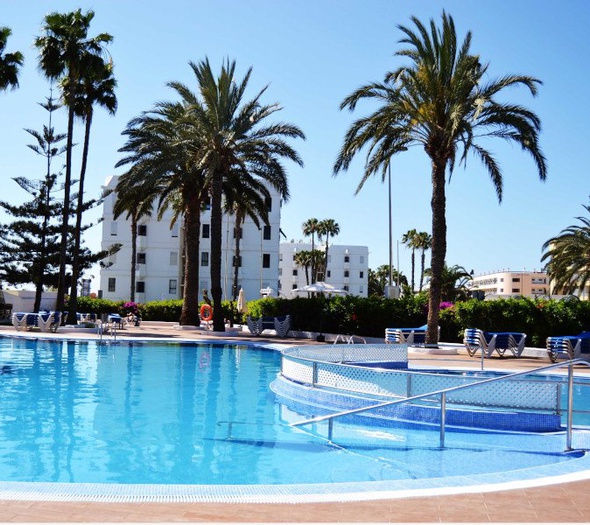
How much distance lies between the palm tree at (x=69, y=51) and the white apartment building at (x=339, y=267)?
62565 millimetres

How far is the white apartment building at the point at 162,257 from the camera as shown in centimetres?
6012

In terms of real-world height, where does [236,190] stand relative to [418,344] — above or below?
above

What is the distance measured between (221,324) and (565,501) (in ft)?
87.7

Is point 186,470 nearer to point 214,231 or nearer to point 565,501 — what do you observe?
point 565,501

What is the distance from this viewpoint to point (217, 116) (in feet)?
96.3

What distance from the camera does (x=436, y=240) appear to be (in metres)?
23.3

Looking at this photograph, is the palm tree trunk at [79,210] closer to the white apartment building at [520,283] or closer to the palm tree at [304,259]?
the palm tree at [304,259]

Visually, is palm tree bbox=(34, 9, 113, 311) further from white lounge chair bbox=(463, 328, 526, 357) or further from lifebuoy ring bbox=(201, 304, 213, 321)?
white lounge chair bbox=(463, 328, 526, 357)

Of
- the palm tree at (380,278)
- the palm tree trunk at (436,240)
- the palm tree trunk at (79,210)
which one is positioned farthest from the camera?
the palm tree at (380,278)

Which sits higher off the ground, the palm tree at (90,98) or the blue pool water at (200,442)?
the palm tree at (90,98)

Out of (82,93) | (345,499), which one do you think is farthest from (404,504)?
(82,93)

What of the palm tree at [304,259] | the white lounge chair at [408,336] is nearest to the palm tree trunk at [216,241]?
the white lounge chair at [408,336]

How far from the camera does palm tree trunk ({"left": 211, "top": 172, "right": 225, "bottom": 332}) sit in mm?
30422

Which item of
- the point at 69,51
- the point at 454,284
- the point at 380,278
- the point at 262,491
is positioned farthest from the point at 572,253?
the point at 380,278
